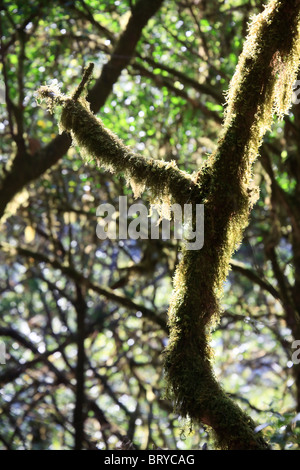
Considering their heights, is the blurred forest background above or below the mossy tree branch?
above

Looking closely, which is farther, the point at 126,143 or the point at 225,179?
the point at 126,143

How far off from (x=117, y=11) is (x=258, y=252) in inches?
167

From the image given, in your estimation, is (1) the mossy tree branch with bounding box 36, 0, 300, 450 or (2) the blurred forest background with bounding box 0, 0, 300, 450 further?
(2) the blurred forest background with bounding box 0, 0, 300, 450

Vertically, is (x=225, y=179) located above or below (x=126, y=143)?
below

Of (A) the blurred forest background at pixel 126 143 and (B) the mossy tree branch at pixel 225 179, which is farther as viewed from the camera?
(A) the blurred forest background at pixel 126 143

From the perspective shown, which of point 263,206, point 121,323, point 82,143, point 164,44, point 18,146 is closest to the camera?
point 82,143

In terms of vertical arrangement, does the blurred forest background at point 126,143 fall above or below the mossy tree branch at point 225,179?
above
